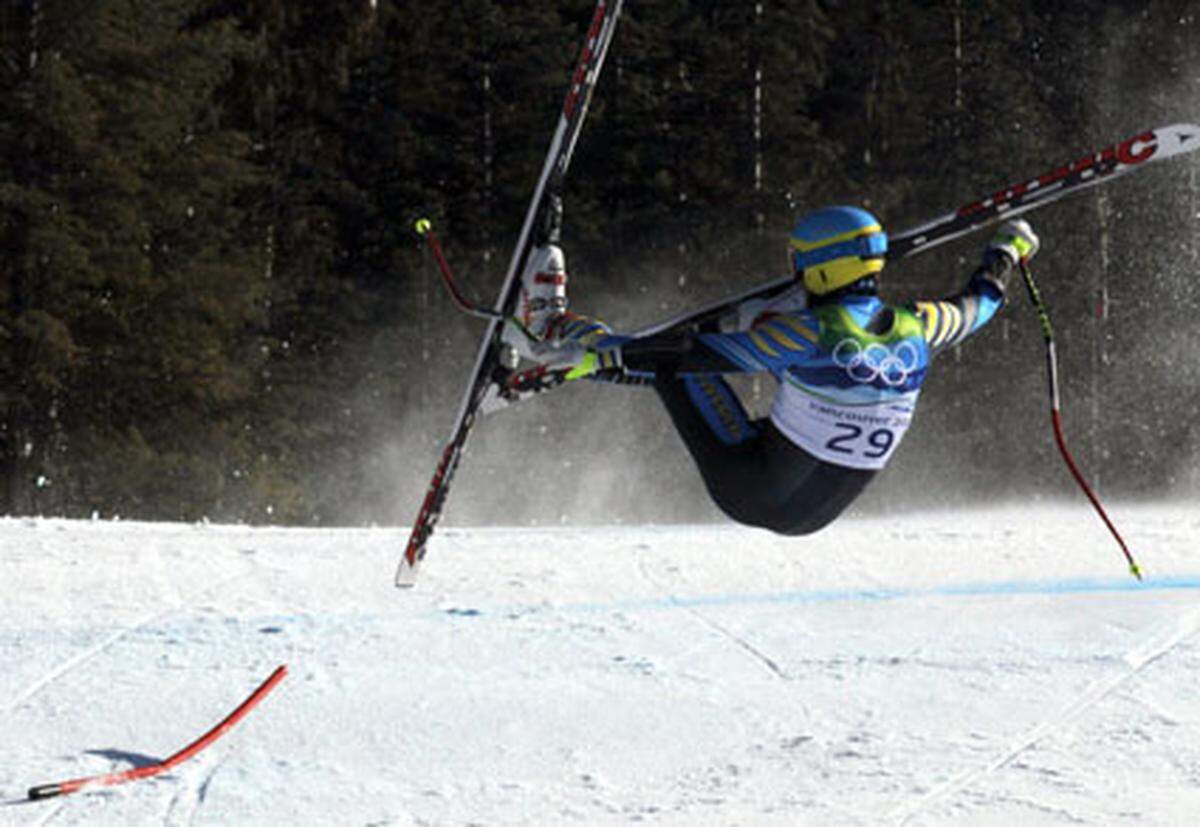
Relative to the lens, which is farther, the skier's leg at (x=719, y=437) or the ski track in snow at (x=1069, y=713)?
the ski track in snow at (x=1069, y=713)

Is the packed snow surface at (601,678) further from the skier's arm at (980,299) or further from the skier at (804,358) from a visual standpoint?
the skier's arm at (980,299)

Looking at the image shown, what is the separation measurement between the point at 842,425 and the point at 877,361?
0.25 m

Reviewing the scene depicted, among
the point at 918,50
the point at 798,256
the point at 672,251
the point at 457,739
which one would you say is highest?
the point at 798,256

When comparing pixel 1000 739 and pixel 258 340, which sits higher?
pixel 1000 739

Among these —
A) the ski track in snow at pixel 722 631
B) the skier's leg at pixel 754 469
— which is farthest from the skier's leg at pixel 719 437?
the ski track in snow at pixel 722 631

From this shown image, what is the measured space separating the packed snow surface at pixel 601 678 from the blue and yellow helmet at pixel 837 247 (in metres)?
1.79

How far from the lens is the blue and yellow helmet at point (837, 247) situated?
15.6ft

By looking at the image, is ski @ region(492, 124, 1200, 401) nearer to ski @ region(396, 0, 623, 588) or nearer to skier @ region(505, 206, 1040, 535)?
skier @ region(505, 206, 1040, 535)

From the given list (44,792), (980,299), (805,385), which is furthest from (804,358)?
(44,792)

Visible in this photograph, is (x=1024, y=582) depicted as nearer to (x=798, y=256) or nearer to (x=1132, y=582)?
(x=1132, y=582)

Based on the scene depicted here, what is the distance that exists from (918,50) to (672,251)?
516cm

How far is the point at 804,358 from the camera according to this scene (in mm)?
4930

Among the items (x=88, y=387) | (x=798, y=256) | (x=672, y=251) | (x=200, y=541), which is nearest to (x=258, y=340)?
(x=88, y=387)

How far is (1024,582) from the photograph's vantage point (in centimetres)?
870
